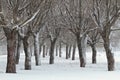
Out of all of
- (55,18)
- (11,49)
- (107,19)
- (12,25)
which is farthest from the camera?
(55,18)

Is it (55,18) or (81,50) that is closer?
(81,50)

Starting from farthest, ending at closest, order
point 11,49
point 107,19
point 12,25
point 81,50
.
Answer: point 81,50 < point 107,19 < point 11,49 < point 12,25

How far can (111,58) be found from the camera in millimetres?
21312

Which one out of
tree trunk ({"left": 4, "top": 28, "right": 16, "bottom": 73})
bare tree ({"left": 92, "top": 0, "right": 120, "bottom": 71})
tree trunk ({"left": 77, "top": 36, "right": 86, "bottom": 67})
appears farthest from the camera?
tree trunk ({"left": 77, "top": 36, "right": 86, "bottom": 67})

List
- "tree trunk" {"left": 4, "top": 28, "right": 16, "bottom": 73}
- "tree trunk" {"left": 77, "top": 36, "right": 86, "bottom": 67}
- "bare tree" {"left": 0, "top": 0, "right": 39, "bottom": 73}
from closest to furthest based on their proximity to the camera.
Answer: "bare tree" {"left": 0, "top": 0, "right": 39, "bottom": 73}
"tree trunk" {"left": 4, "top": 28, "right": 16, "bottom": 73}
"tree trunk" {"left": 77, "top": 36, "right": 86, "bottom": 67}

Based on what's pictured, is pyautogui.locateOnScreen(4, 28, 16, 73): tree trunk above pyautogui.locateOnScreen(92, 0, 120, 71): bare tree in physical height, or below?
below

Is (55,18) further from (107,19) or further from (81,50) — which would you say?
(107,19)

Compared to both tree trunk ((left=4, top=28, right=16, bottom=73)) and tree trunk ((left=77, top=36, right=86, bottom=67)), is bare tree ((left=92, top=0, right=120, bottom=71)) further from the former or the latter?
tree trunk ((left=4, top=28, right=16, bottom=73))

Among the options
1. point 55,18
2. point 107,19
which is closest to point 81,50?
point 55,18

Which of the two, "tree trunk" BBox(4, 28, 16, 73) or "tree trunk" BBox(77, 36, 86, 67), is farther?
"tree trunk" BBox(77, 36, 86, 67)

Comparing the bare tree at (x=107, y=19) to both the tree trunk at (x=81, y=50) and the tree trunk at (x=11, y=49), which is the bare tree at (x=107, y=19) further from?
the tree trunk at (x=11, y=49)

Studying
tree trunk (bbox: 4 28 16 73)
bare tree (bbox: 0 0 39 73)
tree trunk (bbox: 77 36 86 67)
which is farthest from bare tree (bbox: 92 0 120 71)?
tree trunk (bbox: 4 28 16 73)

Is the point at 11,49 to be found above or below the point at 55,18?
below

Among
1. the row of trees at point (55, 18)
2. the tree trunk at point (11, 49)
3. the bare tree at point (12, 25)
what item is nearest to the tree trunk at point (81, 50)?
the row of trees at point (55, 18)
